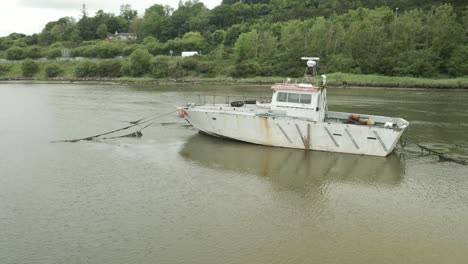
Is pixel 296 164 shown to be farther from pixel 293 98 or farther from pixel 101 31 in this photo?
pixel 101 31

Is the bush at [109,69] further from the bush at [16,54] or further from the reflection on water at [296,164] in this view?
the reflection on water at [296,164]

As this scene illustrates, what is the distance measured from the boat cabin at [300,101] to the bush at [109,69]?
58548 mm

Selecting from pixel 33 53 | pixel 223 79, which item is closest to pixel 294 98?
pixel 223 79

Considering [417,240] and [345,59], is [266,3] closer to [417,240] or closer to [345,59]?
[345,59]

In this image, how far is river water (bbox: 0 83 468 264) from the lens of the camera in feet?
36.4

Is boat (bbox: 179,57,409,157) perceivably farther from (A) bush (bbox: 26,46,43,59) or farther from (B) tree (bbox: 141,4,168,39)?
(B) tree (bbox: 141,4,168,39)

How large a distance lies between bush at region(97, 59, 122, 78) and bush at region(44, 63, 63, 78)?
948cm

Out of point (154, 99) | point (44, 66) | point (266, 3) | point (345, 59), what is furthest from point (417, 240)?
point (266, 3)

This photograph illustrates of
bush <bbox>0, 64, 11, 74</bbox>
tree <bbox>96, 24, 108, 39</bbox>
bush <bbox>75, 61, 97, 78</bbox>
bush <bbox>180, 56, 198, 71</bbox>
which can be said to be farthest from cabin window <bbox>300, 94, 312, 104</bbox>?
tree <bbox>96, 24, 108, 39</bbox>

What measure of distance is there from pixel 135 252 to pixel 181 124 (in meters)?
17.4

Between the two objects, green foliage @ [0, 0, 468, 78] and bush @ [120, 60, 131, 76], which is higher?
green foliage @ [0, 0, 468, 78]

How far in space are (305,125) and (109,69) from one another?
206 ft

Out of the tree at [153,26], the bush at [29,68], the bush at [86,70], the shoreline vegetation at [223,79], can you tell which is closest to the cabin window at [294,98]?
the shoreline vegetation at [223,79]

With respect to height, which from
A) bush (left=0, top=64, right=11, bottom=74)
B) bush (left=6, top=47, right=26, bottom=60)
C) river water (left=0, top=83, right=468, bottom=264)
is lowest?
river water (left=0, top=83, right=468, bottom=264)
